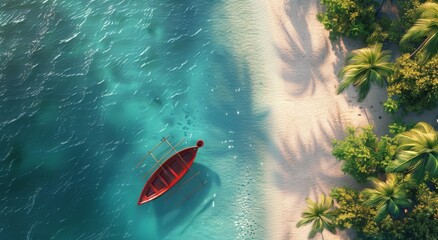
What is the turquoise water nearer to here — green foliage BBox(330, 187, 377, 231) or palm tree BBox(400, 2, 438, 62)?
green foliage BBox(330, 187, 377, 231)

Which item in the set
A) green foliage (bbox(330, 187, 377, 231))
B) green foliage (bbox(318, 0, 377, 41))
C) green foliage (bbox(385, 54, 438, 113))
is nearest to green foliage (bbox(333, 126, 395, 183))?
green foliage (bbox(330, 187, 377, 231))

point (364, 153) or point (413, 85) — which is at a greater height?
point (413, 85)

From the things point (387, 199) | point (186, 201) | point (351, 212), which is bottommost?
point (351, 212)

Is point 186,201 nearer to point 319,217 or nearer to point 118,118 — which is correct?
point 118,118

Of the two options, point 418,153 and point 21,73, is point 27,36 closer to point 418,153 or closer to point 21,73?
point 21,73

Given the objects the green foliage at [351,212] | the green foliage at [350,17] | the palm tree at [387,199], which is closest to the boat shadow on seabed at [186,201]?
the green foliage at [351,212]

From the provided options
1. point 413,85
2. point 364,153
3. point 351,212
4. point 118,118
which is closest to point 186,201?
point 118,118
